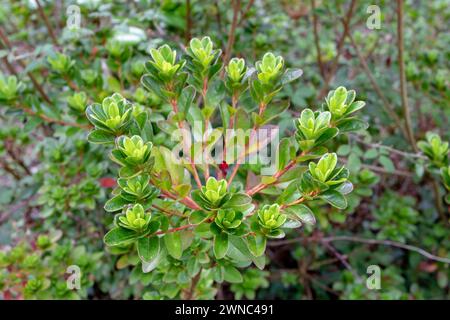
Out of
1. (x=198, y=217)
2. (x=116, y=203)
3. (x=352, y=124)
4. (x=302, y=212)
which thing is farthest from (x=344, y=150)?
(x=116, y=203)

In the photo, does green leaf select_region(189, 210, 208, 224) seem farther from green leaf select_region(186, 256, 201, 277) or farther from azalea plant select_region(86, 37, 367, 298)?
green leaf select_region(186, 256, 201, 277)

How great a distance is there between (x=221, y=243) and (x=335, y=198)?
0.23 metres

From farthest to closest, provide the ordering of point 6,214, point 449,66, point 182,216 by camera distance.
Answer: point 449,66 → point 6,214 → point 182,216

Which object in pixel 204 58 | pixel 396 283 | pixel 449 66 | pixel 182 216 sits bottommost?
pixel 396 283

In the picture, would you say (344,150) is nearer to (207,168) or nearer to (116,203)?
(207,168)

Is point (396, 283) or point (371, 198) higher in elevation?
point (371, 198)

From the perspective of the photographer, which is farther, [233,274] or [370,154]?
[370,154]

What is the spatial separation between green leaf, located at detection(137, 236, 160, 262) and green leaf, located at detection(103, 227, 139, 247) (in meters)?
0.02

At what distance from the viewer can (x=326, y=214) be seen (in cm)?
174

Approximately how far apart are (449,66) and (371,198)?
72cm

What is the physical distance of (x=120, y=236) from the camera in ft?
2.87
